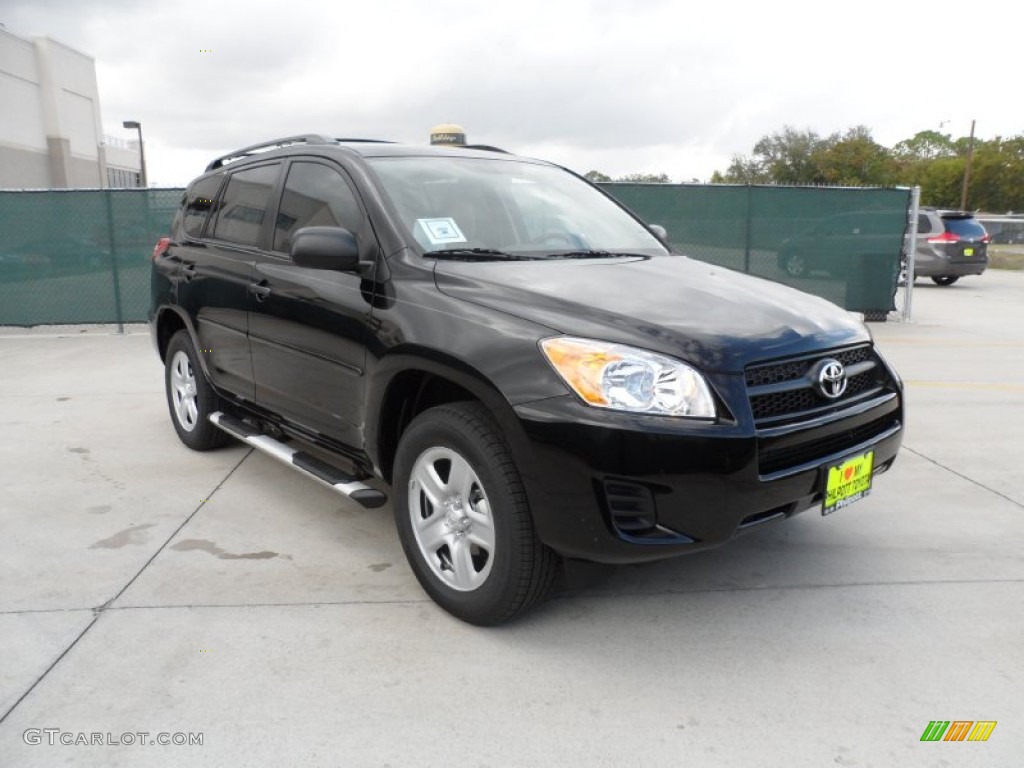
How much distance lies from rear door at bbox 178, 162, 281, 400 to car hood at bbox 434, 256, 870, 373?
1.51m

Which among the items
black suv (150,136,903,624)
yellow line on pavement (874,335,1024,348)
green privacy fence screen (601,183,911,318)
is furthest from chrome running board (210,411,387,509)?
yellow line on pavement (874,335,1024,348)

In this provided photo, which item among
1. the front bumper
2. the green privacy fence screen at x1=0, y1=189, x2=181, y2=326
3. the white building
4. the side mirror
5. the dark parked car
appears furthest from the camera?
the white building

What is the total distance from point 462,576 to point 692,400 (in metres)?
1.09

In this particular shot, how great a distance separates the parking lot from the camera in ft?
8.16

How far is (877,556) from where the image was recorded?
3.75m

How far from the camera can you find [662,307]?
302cm

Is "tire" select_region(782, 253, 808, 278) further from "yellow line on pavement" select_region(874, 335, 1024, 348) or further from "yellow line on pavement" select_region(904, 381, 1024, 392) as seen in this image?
"yellow line on pavement" select_region(904, 381, 1024, 392)

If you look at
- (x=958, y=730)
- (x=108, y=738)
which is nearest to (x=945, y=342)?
(x=958, y=730)

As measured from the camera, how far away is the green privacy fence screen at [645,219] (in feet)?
35.0

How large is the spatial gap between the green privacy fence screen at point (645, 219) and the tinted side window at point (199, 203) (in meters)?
5.69

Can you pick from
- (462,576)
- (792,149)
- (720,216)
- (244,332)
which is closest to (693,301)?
(462,576)

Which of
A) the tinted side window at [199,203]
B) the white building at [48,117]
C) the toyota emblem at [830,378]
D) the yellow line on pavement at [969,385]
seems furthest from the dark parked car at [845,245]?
the white building at [48,117]

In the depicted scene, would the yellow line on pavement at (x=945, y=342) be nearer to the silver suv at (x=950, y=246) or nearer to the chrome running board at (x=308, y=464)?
the chrome running board at (x=308, y=464)

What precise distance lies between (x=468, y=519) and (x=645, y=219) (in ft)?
27.7
